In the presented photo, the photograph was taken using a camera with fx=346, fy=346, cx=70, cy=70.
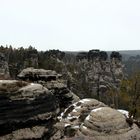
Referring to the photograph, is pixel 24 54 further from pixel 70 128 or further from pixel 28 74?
pixel 70 128

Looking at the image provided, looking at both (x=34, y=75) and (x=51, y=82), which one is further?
(x=51, y=82)

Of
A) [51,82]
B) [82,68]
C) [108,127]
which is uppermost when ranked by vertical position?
[108,127]

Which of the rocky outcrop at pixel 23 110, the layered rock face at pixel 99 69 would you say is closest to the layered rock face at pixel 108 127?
the rocky outcrop at pixel 23 110

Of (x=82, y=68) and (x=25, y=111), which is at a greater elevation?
(x=25, y=111)

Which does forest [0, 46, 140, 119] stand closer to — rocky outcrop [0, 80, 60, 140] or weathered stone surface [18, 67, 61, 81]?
weathered stone surface [18, 67, 61, 81]

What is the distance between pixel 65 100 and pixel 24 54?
9609 cm

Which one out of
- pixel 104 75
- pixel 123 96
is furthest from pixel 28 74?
pixel 104 75

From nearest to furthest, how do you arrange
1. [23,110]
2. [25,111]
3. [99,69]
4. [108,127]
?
[108,127] < [23,110] < [25,111] < [99,69]

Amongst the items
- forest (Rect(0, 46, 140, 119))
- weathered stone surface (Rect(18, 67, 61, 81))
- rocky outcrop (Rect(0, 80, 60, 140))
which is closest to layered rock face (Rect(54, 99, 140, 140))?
rocky outcrop (Rect(0, 80, 60, 140))

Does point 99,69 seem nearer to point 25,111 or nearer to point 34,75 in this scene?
point 34,75

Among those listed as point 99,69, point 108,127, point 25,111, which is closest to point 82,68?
point 99,69

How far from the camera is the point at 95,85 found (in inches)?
6334

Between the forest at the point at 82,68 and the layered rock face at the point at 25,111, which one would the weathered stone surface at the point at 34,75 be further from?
the layered rock face at the point at 25,111

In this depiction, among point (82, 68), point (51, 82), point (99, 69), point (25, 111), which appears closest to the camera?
point (25, 111)
